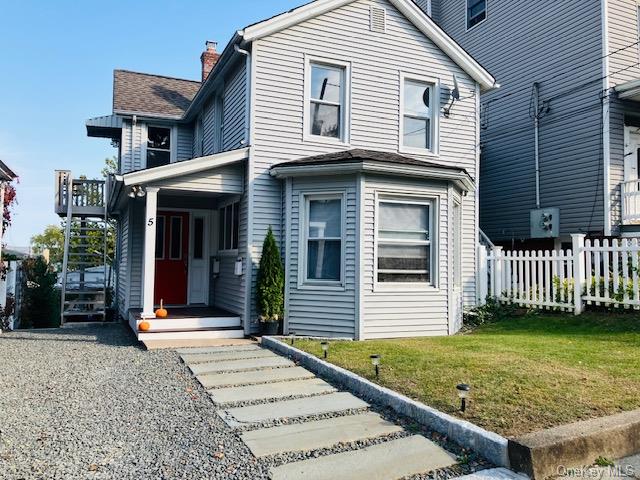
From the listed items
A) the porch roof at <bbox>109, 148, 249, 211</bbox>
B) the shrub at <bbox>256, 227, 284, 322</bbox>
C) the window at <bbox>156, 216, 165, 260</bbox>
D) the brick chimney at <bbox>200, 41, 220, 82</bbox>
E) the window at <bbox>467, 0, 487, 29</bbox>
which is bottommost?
the shrub at <bbox>256, 227, 284, 322</bbox>

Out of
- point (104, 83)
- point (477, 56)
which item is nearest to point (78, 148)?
point (104, 83)

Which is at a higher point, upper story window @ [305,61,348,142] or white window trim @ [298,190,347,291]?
upper story window @ [305,61,348,142]

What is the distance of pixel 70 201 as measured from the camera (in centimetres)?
1286

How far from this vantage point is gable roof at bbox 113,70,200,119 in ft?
45.4

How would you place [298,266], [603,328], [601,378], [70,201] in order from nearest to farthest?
1. [601,378]
2. [603,328]
3. [298,266]
4. [70,201]

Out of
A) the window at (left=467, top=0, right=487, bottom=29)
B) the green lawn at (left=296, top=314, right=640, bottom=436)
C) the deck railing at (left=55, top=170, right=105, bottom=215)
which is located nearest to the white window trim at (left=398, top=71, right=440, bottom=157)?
the green lawn at (left=296, top=314, right=640, bottom=436)

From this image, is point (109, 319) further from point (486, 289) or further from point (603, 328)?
point (603, 328)

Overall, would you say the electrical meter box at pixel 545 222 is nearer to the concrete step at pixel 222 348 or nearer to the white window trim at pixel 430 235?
the white window trim at pixel 430 235

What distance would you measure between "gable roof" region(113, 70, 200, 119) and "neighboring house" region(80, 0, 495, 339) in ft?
11.9

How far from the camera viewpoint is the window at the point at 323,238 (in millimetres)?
8766

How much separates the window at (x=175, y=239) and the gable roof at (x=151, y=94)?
424 centimetres

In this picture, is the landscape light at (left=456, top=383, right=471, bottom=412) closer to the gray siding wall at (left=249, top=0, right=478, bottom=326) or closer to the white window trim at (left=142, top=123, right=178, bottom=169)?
the gray siding wall at (left=249, top=0, right=478, bottom=326)

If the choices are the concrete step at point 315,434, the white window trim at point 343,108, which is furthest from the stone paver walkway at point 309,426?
the white window trim at point 343,108

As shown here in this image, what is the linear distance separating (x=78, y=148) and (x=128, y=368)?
17.9m
